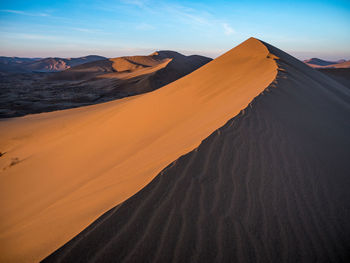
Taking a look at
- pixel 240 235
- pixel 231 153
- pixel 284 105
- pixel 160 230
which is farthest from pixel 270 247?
pixel 284 105

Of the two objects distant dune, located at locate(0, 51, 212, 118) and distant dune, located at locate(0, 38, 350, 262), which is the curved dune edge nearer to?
distant dune, located at locate(0, 38, 350, 262)

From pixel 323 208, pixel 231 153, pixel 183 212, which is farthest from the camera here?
pixel 231 153

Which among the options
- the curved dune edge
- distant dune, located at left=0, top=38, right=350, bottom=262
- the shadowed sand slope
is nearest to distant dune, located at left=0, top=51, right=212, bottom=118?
the curved dune edge

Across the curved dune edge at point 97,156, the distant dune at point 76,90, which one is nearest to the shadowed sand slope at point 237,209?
the curved dune edge at point 97,156

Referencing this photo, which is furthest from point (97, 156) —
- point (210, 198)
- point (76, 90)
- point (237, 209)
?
point (76, 90)

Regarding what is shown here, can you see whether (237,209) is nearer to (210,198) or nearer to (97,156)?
(210,198)

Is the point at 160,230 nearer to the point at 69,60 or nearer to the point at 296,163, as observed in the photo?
the point at 296,163
